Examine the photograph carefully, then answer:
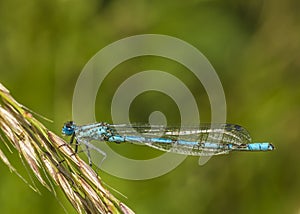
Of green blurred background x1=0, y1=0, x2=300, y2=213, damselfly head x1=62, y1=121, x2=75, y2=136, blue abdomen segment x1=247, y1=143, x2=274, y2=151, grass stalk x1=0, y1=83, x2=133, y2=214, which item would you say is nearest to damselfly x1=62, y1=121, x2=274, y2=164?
blue abdomen segment x1=247, y1=143, x2=274, y2=151

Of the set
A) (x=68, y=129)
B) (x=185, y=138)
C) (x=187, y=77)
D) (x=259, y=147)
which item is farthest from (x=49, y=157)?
(x=187, y=77)

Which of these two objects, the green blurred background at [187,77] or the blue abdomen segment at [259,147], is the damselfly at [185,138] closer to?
the blue abdomen segment at [259,147]

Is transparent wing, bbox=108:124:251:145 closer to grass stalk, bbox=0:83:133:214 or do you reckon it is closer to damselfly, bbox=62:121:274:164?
damselfly, bbox=62:121:274:164

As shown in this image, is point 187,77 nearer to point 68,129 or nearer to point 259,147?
point 259,147

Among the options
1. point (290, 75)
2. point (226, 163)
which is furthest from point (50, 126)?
point (290, 75)

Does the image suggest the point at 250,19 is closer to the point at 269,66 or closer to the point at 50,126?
the point at 269,66

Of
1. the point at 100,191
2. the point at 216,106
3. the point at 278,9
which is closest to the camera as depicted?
the point at 100,191

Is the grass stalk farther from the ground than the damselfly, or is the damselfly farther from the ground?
the damselfly

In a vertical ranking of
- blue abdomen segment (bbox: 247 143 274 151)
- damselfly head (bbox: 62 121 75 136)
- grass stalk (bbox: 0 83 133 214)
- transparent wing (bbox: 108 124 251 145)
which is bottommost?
grass stalk (bbox: 0 83 133 214)
